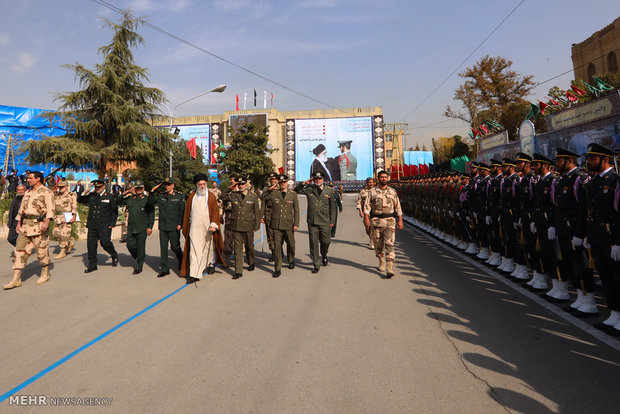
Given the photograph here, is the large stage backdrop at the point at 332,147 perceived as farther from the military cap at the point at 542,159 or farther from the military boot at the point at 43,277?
the military cap at the point at 542,159

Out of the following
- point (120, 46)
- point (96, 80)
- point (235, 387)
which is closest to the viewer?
point (235, 387)

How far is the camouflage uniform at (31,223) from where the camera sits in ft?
20.9

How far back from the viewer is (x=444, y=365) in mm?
3299

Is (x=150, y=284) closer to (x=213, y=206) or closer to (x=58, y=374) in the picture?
(x=213, y=206)

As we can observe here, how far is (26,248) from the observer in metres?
6.42

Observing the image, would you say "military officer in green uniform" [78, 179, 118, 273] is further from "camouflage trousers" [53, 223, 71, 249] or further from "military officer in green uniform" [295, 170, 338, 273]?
"military officer in green uniform" [295, 170, 338, 273]

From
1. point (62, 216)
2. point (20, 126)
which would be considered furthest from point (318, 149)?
point (62, 216)

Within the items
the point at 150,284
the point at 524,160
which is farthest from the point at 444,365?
the point at 150,284

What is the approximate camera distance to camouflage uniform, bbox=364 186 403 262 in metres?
7.05

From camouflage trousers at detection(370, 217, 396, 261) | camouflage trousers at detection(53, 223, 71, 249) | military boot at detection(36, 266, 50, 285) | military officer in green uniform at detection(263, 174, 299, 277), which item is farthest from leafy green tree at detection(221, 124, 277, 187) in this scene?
camouflage trousers at detection(370, 217, 396, 261)

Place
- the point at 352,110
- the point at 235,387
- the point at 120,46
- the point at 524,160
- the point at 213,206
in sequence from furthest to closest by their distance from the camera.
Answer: the point at 352,110 → the point at 120,46 → the point at 213,206 → the point at 524,160 → the point at 235,387

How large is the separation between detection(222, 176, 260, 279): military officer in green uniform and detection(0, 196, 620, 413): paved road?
3.59 feet

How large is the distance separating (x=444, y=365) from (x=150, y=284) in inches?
204

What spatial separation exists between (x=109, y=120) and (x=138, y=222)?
65.5 feet
